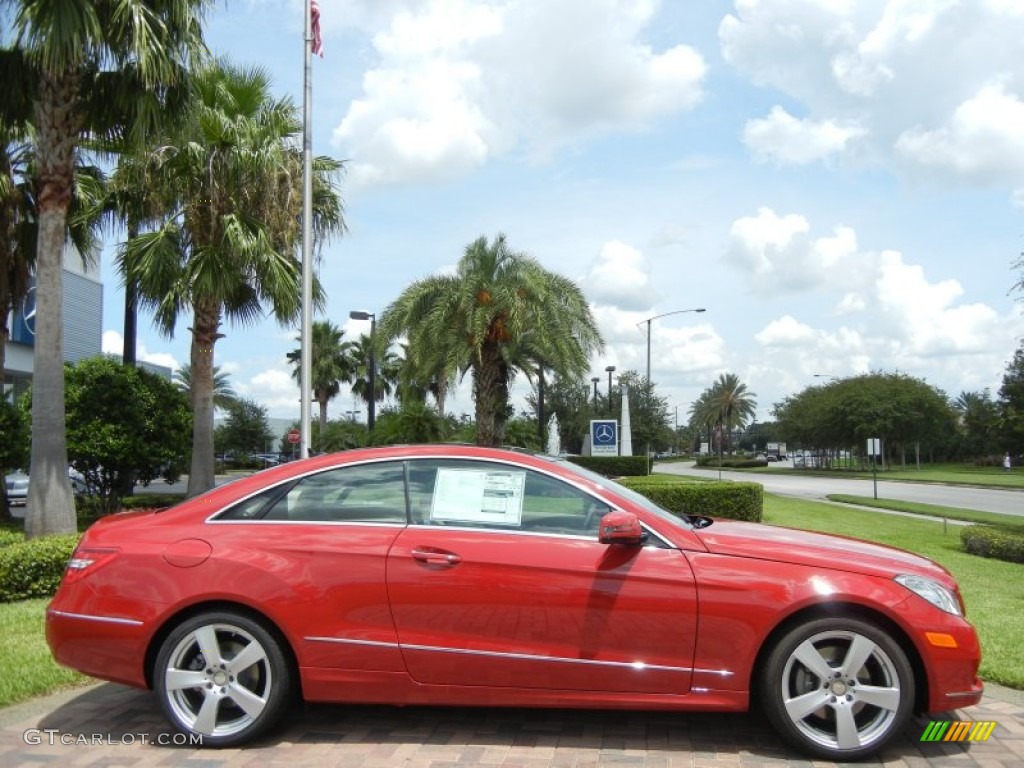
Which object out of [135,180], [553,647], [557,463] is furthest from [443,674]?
[135,180]

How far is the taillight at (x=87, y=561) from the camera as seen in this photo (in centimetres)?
426

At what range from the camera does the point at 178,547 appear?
423cm

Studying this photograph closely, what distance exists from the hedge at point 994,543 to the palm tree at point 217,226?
11247 millimetres

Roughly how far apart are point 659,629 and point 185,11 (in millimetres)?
9625

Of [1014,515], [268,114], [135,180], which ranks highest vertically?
[268,114]

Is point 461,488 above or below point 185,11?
below

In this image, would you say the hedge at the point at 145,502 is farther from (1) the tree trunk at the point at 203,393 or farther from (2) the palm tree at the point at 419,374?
(2) the palm tree at the point at 419,374

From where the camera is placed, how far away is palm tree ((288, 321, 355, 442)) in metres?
50.7

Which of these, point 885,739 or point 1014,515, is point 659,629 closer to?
point 885,739

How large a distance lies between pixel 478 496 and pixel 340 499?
70 centimetres

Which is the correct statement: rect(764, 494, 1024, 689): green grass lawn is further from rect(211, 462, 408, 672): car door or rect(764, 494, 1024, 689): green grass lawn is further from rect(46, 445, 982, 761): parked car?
rect(211, 462, 408, 672): car door

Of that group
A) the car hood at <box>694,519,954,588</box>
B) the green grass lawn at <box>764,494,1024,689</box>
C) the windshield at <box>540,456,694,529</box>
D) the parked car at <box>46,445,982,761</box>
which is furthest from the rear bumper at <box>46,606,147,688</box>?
the green grass lawn at <box>764,494,1024,689</box>

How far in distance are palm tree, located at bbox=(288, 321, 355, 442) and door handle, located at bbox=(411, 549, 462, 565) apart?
47109 millimetres

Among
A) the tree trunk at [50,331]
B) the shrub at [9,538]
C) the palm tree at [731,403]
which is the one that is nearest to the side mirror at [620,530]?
the shrub at [9,538]
